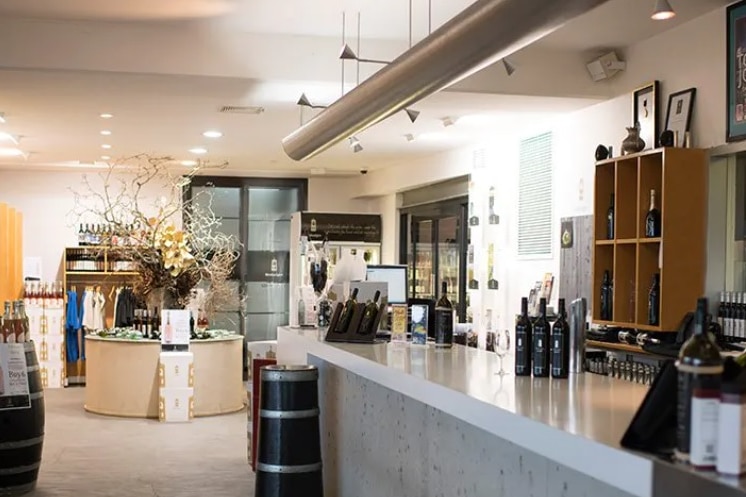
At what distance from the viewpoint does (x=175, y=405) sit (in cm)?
941

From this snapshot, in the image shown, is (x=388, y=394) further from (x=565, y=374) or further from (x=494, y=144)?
(x=494, y=144)

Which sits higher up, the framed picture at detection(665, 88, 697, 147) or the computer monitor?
the framed picture at detection(665, 88, 697, 147)

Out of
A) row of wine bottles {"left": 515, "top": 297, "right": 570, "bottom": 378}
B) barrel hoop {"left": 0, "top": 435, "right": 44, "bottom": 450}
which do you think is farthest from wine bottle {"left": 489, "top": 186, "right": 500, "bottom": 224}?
row of wine bottles {"left": 515, "top": 297, "right": 570, "bottom": 378}

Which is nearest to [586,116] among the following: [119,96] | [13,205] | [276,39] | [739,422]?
[276,39]

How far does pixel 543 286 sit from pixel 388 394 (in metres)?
3.39

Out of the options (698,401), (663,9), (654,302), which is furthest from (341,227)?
(698,401)

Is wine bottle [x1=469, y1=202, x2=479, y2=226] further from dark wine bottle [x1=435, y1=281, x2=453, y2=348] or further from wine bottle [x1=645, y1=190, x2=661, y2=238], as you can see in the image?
dark wine bottle [x1=435, y1=281, x2=453, y2=348]

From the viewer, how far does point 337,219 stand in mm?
12734

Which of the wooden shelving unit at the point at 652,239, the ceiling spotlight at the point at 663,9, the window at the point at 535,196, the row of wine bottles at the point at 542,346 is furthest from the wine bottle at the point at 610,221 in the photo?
the row of wine bottles at the point at 542,346

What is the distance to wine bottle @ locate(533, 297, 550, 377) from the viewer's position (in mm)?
3691

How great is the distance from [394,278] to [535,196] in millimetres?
1481

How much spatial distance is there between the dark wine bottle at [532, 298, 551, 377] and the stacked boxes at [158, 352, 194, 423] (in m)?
6.19

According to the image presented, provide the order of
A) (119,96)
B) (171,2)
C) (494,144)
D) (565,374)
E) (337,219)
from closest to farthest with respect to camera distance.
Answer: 1. (565,374)
2. (171,2)
3. (119,96)
4. (494,144)
5. (337,219)

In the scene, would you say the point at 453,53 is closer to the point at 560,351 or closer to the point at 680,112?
the point at 560,351
